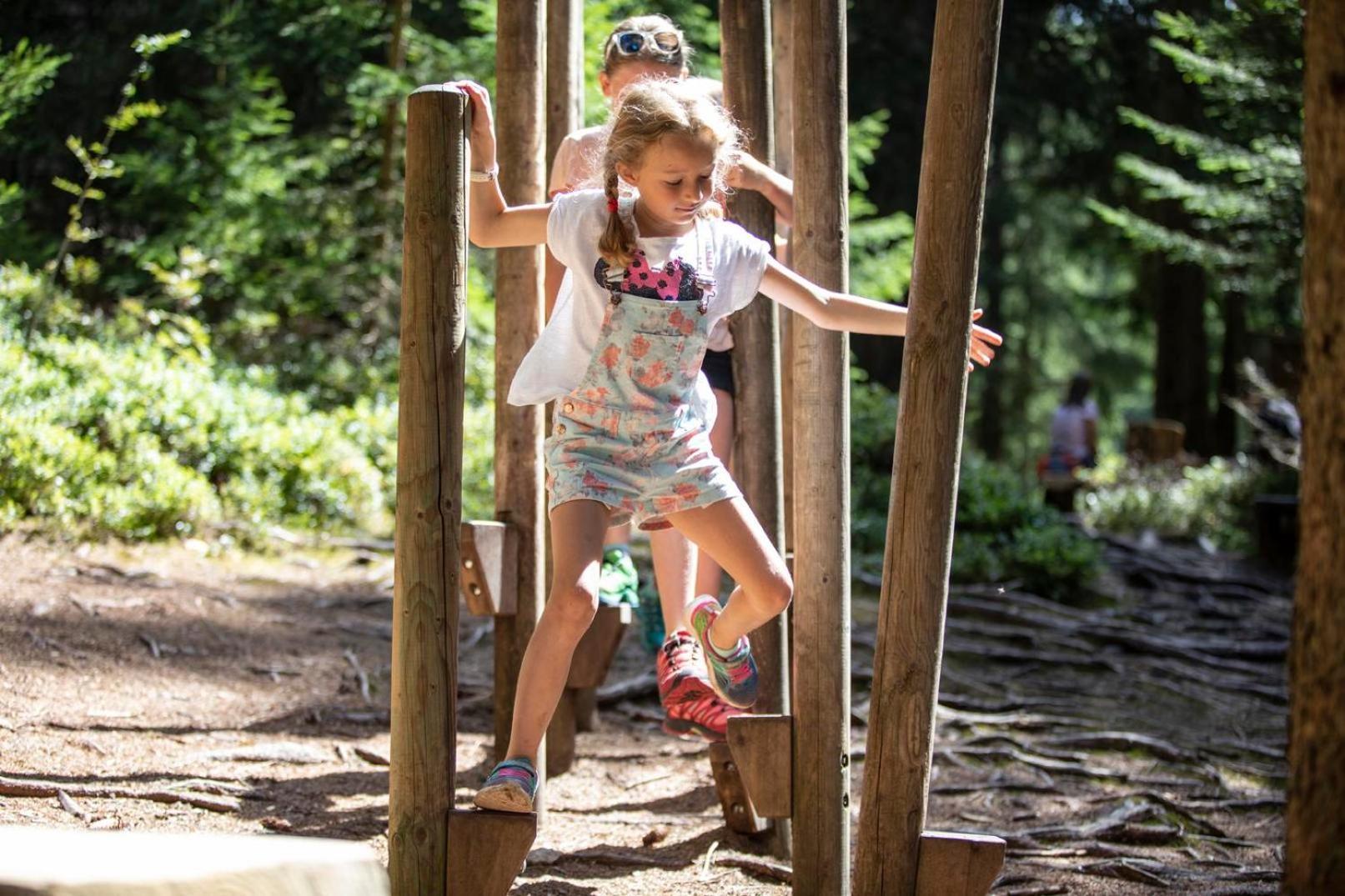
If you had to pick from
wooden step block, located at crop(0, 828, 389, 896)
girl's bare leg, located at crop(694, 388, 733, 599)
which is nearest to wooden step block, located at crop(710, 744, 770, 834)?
girl's bare leg, located at crop(694, 388, 733, 599)

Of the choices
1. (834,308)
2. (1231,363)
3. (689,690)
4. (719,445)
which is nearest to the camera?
(834,308)

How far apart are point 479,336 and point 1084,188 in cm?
1034

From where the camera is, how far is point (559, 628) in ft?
10.5

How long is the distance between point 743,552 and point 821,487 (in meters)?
0.34

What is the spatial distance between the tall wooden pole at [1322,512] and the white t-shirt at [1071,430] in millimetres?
13170

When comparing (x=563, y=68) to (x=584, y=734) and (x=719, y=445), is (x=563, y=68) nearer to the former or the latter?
(x=719, y=445)

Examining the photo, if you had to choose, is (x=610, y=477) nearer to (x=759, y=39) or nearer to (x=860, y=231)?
(x=759, y=39)

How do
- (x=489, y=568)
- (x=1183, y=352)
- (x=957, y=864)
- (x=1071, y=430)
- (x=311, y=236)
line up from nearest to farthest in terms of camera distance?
(x=957, y=864), (x=489, y=568), (x=311, y=236), (x=1071, y=430), (x=1183, y=352)

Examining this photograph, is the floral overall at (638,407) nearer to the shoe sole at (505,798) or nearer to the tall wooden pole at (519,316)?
the shoe sole at (505,798)

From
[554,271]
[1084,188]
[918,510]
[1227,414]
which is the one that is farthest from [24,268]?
[1227,414]

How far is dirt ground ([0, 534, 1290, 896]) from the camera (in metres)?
4.01

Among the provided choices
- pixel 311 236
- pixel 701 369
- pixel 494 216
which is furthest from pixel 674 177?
pixel 311 236

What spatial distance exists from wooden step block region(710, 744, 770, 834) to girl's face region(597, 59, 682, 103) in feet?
6.67

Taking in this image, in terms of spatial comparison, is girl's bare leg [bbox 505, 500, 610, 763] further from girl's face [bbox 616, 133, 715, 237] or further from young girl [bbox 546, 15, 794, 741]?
girl's face [bbox 616, 133, 715, 237]
